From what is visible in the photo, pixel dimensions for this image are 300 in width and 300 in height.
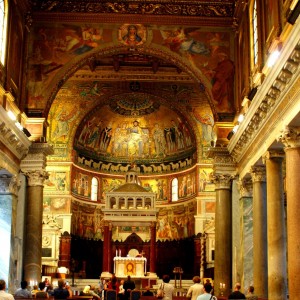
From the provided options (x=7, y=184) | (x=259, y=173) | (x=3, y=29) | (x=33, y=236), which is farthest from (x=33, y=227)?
(x=259, y=173)

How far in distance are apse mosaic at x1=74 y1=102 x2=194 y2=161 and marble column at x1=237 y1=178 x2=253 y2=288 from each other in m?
13.5

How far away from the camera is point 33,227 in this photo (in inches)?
967

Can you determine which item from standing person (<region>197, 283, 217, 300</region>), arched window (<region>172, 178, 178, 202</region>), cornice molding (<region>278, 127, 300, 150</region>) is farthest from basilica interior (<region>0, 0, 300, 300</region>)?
standing person (<region>197, 283, 217, 300</region>)

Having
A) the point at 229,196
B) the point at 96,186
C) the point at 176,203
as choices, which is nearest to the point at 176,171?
the point at 176,203

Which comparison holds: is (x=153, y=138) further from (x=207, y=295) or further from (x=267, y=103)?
(x=207, y=295)

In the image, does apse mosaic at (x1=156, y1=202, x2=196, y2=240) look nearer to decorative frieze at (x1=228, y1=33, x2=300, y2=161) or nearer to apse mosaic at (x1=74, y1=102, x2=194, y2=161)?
apse mosaic at (x1=74, y1=102, x2=194, y2=161)

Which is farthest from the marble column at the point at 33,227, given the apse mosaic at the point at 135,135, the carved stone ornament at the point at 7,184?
the apse mosaic at the point at 135,135

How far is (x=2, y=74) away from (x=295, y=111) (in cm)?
1127

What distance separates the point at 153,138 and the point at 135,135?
1.17 meters

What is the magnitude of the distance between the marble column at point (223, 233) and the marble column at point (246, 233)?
0.72 metres

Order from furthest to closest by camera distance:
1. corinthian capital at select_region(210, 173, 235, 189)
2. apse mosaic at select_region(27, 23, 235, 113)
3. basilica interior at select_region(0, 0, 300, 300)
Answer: apse mosaic at select_region(27, 23, 235, 113)
corinthian capital at select_region(210, 173, 235, 189)
basilica interior at select_region(0, 0, 300, 300)

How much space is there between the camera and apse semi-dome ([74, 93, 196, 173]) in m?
38.3

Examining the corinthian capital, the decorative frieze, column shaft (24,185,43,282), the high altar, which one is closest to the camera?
the decorative frieze

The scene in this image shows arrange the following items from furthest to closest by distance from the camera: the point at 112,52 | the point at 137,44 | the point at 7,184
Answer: the point at 112,52, the point at 137,44, the point at 7,184
